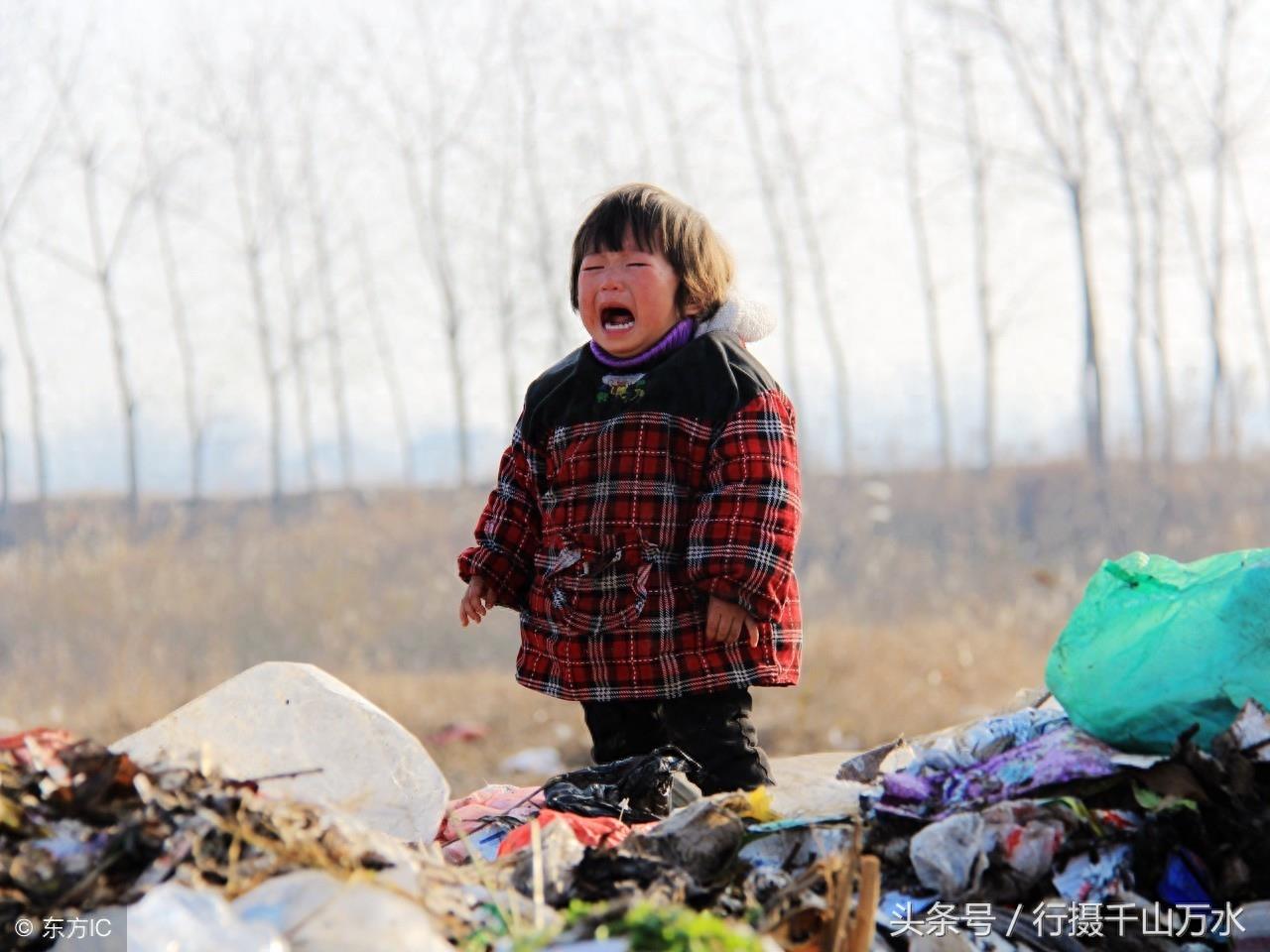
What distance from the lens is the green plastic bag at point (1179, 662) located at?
2494 mm

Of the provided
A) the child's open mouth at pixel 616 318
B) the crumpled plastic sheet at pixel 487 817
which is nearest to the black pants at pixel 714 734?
the crumpled plastic sheet at pixel 487 817

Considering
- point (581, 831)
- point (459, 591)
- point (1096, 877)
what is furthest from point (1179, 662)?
point (459, 591)

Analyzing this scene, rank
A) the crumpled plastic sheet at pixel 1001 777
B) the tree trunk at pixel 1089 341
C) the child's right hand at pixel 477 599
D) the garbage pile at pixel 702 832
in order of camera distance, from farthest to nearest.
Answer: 1. the tree trunk at pixel 1089 341
2. the child's right hand at pixel 477 599
3. the crumpled plastic sheet at pixel 1001 777
4. the garbage pile at pixel 702 832

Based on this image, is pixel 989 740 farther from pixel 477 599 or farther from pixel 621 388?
pixel 477 599

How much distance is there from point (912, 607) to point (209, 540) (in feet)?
30.6

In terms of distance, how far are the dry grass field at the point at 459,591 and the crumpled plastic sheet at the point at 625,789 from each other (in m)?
6.29

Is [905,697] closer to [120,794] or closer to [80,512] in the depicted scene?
[120,794]

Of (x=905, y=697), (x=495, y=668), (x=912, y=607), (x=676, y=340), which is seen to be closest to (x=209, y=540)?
(x=495, y=668)

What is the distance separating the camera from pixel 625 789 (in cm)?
291

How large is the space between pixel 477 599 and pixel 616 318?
762 mm

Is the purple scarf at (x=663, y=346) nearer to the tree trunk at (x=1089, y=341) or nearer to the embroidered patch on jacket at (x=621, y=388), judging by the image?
the embroidered patch on jacket at (x=621, y=388)

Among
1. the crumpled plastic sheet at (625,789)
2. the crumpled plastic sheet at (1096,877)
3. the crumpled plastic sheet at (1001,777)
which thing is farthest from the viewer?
the crumpled plastic sheet at (625,789)

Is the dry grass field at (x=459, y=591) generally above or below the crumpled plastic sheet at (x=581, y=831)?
below

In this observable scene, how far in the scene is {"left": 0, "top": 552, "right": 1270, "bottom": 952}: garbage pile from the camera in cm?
174
